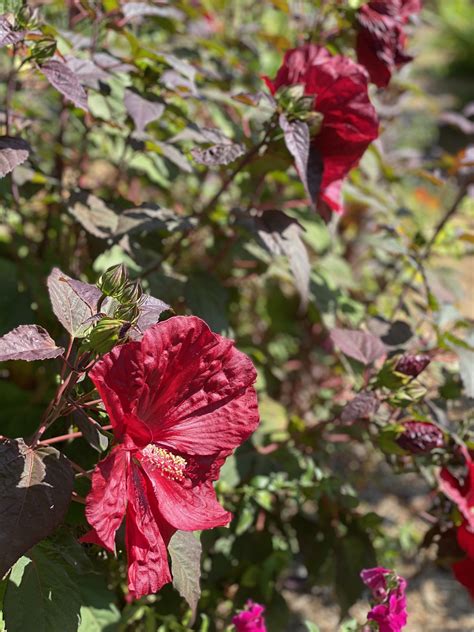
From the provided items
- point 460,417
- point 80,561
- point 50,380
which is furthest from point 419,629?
point 80,561

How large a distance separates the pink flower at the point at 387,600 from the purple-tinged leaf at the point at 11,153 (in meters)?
0.72

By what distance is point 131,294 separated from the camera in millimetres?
802

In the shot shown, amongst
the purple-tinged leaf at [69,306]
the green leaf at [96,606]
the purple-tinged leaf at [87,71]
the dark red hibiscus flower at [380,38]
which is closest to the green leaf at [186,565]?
the green leaf at [96,606]

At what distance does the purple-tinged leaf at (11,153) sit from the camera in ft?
3.00

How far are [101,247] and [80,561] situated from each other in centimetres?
52

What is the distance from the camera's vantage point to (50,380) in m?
1.43

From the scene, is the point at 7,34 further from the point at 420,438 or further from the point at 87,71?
the point at 420,438


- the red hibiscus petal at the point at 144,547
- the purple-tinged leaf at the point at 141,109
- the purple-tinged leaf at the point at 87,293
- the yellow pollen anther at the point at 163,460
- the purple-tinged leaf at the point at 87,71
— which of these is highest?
the purple-tinged leaf at the point at 87,71

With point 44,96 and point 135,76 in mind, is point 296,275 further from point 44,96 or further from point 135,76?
point 44,96

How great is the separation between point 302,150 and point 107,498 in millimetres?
546

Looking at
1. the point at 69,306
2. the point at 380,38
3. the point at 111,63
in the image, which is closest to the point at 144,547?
the point at 69,306

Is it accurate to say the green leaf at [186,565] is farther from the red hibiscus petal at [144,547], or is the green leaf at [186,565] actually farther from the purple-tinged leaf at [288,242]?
the purple-tinged leaf at [288,242]

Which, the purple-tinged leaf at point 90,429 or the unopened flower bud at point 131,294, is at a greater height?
the unopened flower bud at point 131,294

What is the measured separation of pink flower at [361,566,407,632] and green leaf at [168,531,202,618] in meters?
0.25
